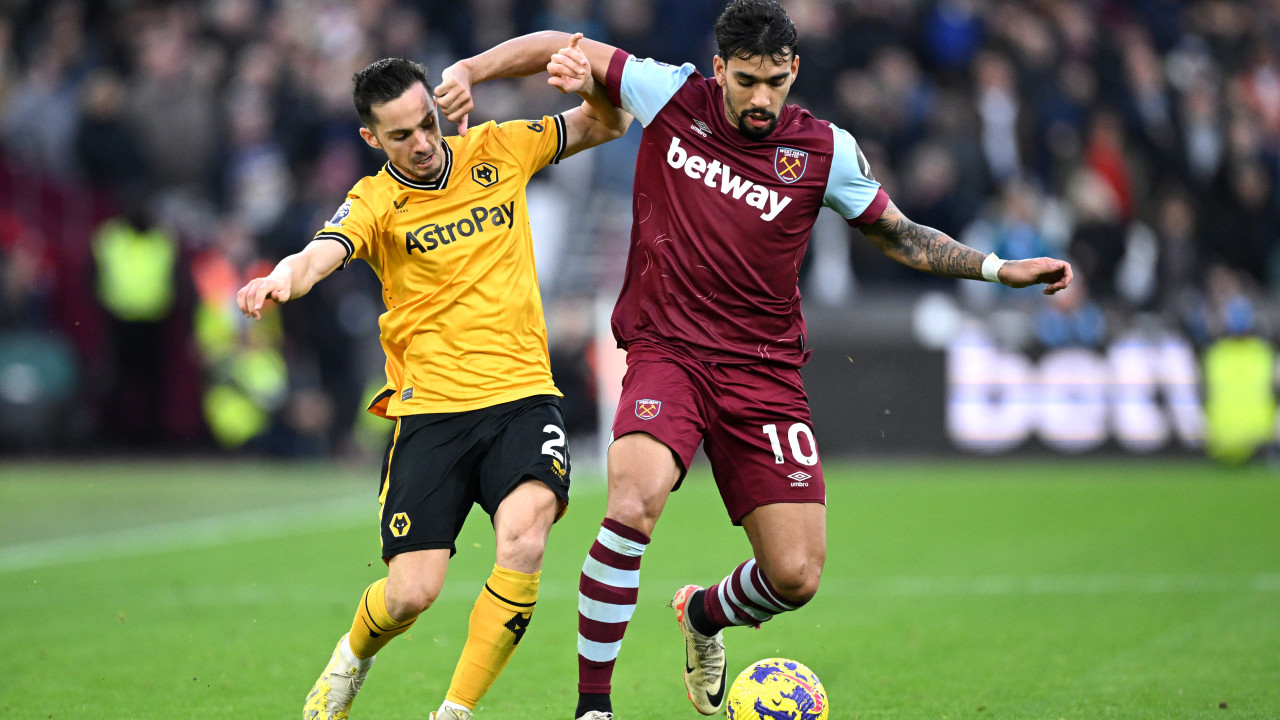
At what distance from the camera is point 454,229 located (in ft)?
18.5

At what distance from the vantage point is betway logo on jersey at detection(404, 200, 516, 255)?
5.59 meters

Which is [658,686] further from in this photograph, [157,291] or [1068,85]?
[1068,85]

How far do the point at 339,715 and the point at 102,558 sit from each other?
5.81 m

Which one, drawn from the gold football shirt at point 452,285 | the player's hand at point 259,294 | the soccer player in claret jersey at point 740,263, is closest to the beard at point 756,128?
the soccer player in claret jersey at point 740,263

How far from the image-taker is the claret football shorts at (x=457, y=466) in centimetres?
541

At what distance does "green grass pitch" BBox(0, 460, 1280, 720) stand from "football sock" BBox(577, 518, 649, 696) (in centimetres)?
64

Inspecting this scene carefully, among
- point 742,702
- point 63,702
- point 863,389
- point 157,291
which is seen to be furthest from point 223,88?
point 742,702

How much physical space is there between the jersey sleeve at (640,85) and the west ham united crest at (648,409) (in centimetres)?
113

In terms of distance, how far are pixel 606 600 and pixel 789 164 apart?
180cm

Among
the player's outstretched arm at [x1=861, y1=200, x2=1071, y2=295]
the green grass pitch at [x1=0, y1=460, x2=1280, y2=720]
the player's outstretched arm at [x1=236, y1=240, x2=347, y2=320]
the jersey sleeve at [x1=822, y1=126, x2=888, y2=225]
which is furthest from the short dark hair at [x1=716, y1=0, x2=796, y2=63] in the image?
the green grass pitch at [x1=0, y1=460, x2=1280, y2=720]

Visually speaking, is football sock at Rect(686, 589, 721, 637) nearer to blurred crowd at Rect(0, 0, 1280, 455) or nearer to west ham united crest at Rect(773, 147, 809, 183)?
west ham united crest at Rect(773, 147, 809, 183)

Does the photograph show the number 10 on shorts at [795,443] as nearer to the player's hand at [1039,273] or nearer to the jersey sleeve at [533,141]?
the player's hand at [1039,273]

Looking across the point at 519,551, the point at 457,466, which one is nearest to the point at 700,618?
the point at 519,551

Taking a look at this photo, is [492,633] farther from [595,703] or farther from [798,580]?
[798,580]
